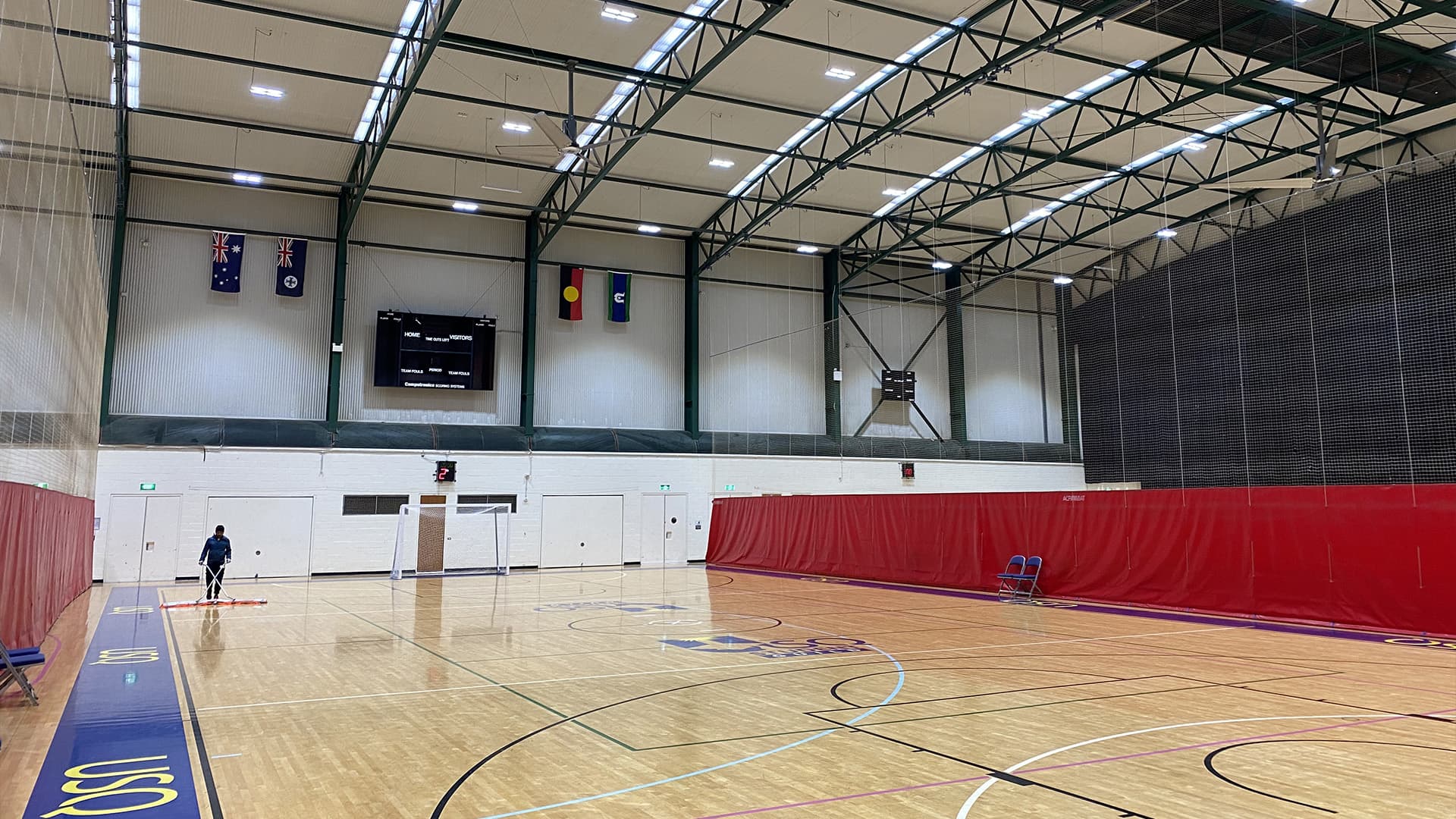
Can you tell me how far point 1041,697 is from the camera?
23.6ft

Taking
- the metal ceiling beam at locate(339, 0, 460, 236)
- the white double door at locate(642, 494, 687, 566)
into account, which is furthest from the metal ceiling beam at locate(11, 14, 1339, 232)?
the white double door at locate(642, 494, 687, 566)

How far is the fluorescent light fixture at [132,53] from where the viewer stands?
1529 centimetres

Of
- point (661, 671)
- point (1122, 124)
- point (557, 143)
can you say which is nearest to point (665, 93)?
point (557, 143)

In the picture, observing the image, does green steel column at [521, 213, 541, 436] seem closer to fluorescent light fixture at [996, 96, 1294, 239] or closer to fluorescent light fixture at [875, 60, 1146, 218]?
fluorescent light fixture at [875, 60, 1146, 218]

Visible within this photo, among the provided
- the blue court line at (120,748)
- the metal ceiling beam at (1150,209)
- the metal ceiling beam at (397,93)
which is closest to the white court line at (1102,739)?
the blue court line at (120,748)

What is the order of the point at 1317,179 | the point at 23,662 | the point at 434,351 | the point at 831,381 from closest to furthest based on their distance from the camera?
the point at 23,662 → the point at 1317,179 → the point at 434,351 → the point at 831,381

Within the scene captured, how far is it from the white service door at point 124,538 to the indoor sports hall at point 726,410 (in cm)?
7

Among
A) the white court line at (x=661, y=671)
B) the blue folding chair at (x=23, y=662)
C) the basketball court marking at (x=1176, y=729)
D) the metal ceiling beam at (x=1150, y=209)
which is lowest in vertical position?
the white court line at (x=661, y=671)

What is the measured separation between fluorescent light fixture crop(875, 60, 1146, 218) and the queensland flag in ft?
47.8

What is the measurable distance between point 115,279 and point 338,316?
15.3 feet

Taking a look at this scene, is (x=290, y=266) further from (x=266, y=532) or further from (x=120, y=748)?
(x=120, y=748)

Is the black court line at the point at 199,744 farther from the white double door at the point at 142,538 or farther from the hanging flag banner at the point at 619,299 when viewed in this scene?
the hanging flag banner at the point at 619,299

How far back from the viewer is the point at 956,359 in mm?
20000

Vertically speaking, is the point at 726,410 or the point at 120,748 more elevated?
the point at 726,410
